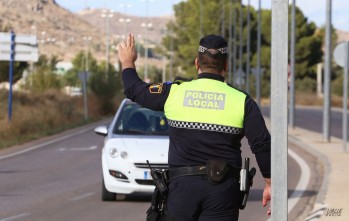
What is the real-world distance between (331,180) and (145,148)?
4.67 metres

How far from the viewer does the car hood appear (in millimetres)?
14148

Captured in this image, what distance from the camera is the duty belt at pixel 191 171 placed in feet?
19.6

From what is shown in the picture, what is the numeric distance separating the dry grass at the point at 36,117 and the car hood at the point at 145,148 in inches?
533

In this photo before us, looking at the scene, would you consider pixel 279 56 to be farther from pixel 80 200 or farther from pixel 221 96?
pixel 80 200

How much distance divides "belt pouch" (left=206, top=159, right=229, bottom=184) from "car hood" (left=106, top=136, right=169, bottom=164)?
26.6ft

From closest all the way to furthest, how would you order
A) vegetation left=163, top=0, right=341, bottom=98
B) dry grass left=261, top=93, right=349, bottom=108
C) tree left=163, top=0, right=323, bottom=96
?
dry grass left=261, top=93, right=349, bottom=108 → vegetation left=163, top=0, right=341, bottom=98 → tree left=163, top=0, right=323, bottom=96

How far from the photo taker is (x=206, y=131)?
6031 mm

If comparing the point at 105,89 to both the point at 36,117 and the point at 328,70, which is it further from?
the point at 328,70

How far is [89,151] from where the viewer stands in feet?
86.8

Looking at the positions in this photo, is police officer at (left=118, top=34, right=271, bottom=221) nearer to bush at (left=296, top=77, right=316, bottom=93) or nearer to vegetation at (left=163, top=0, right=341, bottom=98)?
vegetation at (left=163, top=0, right=341, bottom=98)

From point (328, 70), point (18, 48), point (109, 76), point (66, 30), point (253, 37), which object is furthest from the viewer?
point (66, 30)

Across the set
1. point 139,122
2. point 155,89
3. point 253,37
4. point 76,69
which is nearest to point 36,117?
point 139,122

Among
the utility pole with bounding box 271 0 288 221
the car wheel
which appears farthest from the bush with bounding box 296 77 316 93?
the utility pole with bounding box 271 0 288 221

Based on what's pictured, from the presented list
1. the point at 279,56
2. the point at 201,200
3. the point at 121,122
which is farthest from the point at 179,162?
the point at 121,122
